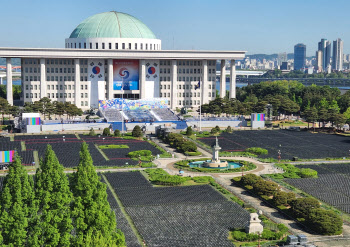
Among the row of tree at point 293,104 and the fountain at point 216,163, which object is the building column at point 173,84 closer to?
the row of tree at point 293,104

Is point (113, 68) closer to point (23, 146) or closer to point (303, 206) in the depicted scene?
point (23, 146)

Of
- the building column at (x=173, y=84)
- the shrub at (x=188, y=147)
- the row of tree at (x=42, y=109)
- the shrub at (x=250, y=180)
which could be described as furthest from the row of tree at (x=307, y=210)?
the building column at (x=173, y=84)

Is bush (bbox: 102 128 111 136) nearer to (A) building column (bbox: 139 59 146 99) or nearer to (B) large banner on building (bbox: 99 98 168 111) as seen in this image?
(B) large banner on building (bbox: 99 98 168 111)

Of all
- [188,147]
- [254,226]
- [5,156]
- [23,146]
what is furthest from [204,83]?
[254,226]

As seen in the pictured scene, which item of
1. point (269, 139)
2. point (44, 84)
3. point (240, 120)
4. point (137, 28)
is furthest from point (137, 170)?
point (137, 28)

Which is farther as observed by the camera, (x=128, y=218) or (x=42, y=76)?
(x=42, y=76)
